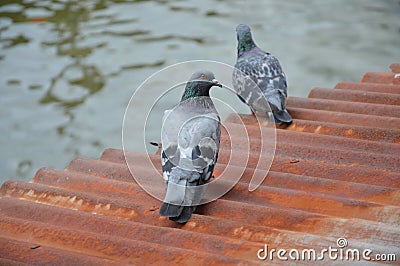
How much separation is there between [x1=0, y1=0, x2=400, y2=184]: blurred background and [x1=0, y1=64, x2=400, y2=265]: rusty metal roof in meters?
3.05

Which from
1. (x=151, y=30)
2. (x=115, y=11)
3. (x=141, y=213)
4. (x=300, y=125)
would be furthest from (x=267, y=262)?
(x=115, y=11)

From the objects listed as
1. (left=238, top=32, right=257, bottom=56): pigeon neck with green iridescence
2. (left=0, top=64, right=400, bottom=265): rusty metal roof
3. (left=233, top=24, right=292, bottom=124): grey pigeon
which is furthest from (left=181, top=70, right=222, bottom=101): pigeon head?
(left=238, top=32, right=257, bottom=56): pigeon neck with green iridescence

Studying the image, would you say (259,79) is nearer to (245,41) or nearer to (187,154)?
(245,41)

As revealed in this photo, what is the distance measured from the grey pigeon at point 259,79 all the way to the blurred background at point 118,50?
6.96 ft

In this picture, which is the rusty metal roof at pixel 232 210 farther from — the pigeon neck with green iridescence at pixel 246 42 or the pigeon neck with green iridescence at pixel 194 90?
the pigeon neck with green iridescence at pixel 246 42

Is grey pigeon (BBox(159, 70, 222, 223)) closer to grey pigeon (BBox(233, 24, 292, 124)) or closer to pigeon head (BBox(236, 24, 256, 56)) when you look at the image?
grey pigeon (BBox(233, 24, 292, 124))

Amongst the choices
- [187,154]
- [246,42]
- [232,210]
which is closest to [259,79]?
[246,42]

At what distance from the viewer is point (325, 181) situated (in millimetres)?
3061

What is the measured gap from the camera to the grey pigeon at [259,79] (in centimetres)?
435

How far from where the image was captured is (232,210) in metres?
2.91

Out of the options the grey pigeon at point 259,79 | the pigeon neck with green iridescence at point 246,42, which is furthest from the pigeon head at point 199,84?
the pigeon neck with green iridescence at point 246,42

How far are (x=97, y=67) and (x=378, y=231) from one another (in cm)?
615

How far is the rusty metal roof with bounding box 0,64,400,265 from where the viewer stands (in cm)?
253

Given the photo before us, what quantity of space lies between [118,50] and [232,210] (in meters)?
6.11
